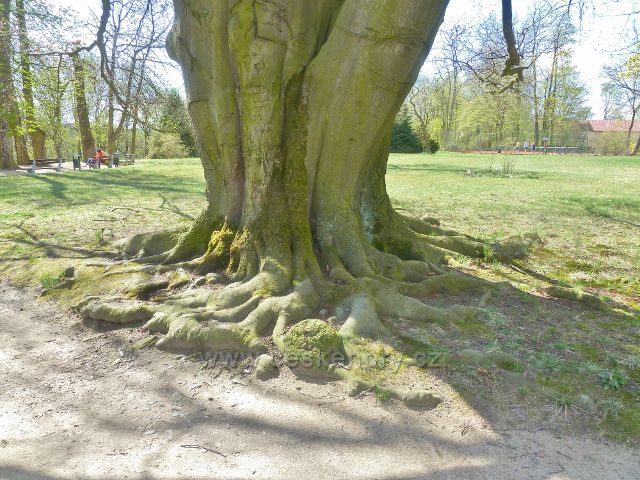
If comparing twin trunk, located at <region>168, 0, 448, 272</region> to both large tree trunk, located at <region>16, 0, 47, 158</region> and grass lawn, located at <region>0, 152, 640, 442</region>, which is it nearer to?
grass lawn, located at <region>0, 152, 640, 442</region>

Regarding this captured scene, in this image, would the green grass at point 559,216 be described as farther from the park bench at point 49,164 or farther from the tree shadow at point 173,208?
the park bench at point 49,164

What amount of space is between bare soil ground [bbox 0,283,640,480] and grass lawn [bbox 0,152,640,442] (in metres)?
0.31

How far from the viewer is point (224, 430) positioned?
2.59 metres

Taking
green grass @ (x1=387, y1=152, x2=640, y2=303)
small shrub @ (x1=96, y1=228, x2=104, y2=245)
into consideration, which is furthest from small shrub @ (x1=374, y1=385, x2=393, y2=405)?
small shrub @ (x1=96, y1=228, x2=104, y2=245)

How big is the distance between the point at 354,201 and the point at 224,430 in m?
2.77

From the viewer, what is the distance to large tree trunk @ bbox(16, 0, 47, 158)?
9465 millimetres

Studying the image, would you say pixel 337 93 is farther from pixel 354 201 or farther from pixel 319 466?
pixel 319 466

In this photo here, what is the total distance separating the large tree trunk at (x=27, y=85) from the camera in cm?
946

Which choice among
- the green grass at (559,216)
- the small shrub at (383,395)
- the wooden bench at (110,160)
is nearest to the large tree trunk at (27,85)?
the wooden bench at (110,160)

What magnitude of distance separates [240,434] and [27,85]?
1659 centimetres

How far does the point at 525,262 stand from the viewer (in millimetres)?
6152

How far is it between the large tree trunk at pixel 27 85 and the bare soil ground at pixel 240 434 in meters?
6.01

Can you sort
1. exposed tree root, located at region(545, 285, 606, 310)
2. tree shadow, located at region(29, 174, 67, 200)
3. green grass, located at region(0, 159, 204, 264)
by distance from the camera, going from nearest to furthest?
exposed tree root, located at region(545, 285, 606, 310), green grass, located at region(0, 159, 204, 264), tree shadow, located at region(29, 174, 67, 200)

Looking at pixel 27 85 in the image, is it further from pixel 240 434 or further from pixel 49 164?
pixel 240 434
